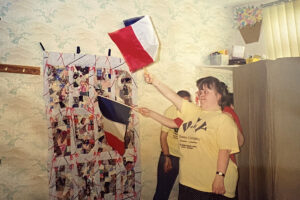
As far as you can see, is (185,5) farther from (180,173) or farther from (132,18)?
(180,173)

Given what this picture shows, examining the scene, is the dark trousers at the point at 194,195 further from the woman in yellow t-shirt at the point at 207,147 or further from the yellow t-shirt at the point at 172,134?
the yellow t-shirt at the point at 172,134

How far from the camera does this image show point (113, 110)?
49.9 inches

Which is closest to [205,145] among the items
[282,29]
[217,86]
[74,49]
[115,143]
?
[217,86]

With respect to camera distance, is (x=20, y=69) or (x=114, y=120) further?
(x=114, y=120)

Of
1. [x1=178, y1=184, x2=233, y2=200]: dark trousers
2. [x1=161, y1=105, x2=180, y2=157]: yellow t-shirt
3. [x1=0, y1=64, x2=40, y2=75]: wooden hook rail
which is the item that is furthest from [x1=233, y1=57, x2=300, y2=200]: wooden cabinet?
[x1=0, y1=64, x2=40, y2=75]: wooden hook rail

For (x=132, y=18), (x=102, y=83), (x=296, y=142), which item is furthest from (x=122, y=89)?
(x=296, y=142)

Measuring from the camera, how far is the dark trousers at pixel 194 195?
1.17 metres

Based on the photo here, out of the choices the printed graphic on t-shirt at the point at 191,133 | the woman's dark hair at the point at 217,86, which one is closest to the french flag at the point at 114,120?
the printed graphic on t-shirt at the point at 191,133

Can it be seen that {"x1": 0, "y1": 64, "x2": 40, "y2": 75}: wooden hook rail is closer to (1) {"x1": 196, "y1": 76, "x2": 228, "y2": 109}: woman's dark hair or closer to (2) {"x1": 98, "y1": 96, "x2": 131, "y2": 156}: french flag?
(2) {"x1": 98, "y1": 96, "x2": 131, "y2": 156}: french flag

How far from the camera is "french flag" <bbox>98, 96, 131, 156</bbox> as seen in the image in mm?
1259

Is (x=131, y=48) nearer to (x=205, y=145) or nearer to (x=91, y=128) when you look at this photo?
(x=91, y=128)

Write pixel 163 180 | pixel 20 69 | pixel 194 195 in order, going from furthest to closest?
pixel 163 180 → pixel 194 195 → pixel 20 69

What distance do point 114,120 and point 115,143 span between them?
143 millimetres

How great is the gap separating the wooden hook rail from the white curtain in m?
1.35
